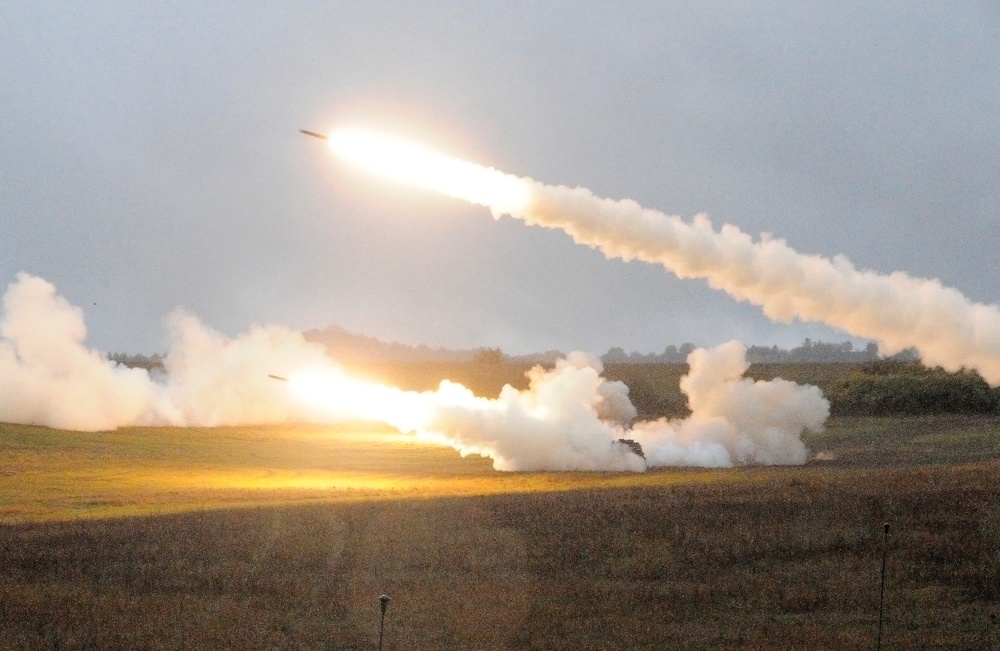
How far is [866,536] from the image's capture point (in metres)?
29.7

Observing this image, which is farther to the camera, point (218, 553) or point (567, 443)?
point (567, 443)

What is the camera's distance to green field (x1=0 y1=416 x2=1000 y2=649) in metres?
21.1

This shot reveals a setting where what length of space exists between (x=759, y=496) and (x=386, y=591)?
16.1 metres

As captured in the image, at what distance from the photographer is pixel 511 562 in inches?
1105

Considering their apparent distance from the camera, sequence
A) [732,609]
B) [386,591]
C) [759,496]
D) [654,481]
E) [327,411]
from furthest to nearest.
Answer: [327,411] → [654,481] → [759,496] → [386,591] → [732,609]

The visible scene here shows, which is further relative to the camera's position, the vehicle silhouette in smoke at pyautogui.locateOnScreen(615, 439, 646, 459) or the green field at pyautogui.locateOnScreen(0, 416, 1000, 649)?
the vehicle silhouette in smoke at pyautogui.locateOnScreen(615, 439, 646, 459)

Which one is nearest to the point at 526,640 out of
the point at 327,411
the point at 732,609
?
the point at 732,609

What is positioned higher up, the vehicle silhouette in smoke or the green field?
the vehicle silhouette in smoke

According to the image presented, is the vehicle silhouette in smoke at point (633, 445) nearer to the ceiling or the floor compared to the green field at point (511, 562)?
nearer to the ceiling

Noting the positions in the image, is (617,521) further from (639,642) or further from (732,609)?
(639,642)

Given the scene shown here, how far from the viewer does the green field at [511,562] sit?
69.2 feet

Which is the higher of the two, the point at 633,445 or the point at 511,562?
the point at 633,445

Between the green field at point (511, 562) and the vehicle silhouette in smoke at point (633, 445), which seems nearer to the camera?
the green field at point (511, 562)

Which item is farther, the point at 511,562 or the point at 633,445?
the point at 633,445
